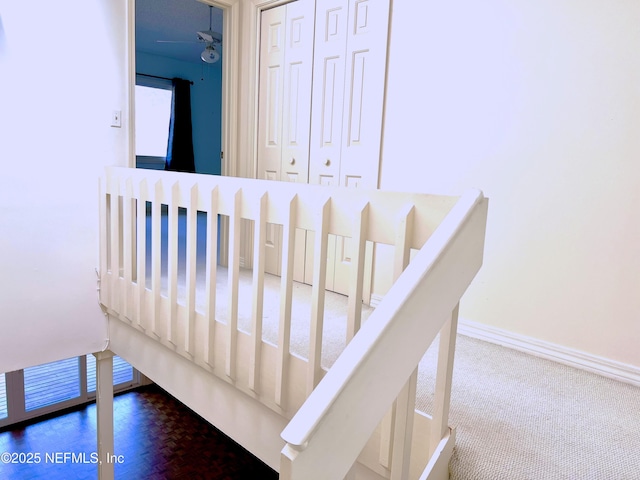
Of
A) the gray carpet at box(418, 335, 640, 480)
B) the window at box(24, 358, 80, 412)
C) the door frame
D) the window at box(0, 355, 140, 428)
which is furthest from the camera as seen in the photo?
the window at box(24, 358, 80, 412)

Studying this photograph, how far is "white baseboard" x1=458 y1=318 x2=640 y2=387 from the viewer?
1.71 m

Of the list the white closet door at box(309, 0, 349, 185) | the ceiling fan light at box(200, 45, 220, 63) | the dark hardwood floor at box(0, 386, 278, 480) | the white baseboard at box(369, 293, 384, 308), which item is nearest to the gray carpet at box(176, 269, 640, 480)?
the white baseboard at box(369, 293, 384, 308)

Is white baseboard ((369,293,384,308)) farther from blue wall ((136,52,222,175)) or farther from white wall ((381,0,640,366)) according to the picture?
blue wall ((136,52,222,175))

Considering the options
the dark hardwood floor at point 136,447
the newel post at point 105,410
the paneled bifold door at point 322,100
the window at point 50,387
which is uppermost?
the paneled bifold door at point 322,100

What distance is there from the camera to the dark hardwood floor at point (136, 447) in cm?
407

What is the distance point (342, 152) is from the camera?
2658 mm

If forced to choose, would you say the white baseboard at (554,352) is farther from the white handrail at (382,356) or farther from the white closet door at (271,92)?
the white closet door at (271,92)

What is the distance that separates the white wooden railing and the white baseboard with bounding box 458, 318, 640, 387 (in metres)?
0.97

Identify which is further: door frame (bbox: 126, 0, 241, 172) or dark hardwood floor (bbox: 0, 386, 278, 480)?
dark hardwood floor (bbox: 0, 386, 278, 480)

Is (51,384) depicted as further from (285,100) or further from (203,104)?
(203,104)

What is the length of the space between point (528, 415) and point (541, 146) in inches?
42.5

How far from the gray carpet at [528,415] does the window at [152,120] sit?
5864 mm

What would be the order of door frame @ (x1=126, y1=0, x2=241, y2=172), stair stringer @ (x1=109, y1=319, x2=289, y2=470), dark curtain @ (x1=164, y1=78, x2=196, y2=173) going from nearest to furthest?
stair stringer @ (x1=109, y1=319, x2=289, y2=470) < door frame @ (x1=126, y1=0, x2=241, y2=172) < dark curtain @ (x1=164, y1=78, x2=196, y2=173)

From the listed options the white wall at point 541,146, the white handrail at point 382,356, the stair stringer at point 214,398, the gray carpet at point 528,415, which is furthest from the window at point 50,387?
the white handrail at point 382,356
